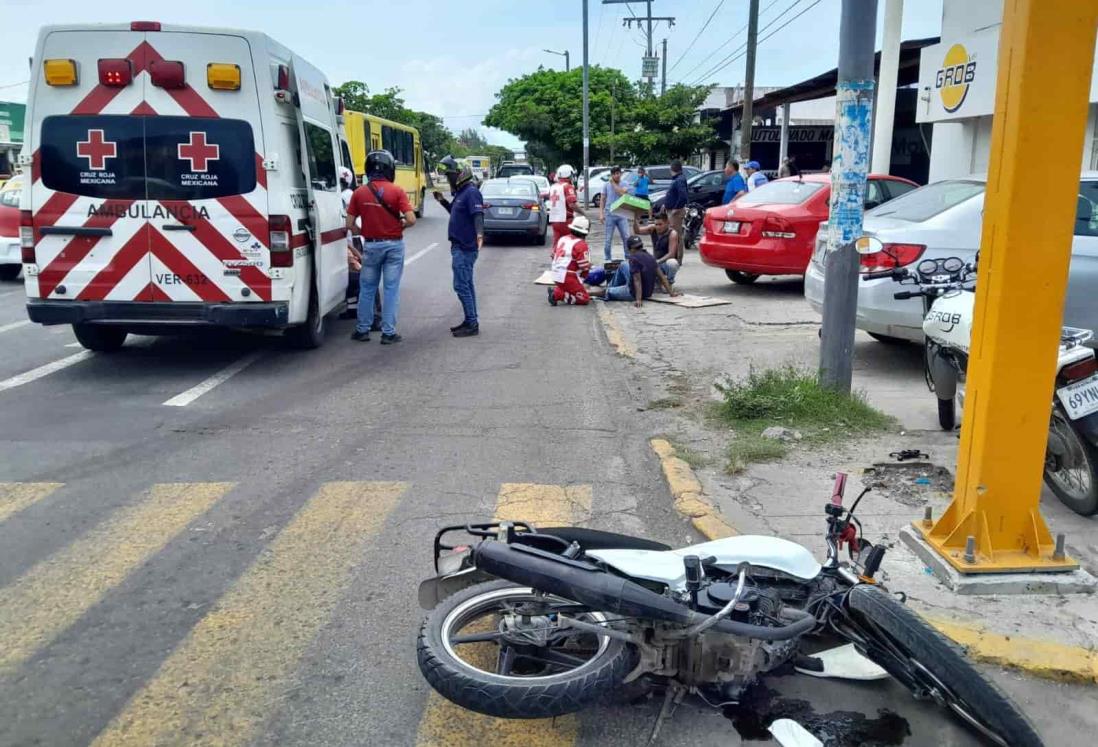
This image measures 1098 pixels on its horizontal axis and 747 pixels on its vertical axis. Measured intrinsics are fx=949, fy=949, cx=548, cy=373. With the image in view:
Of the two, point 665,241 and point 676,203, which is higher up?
point 676,203

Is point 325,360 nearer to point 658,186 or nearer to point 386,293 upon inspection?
point 386,293

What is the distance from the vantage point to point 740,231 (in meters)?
12.6

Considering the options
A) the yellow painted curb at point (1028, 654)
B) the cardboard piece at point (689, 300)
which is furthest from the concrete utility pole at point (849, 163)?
the cardboard piece at point (689, 300)

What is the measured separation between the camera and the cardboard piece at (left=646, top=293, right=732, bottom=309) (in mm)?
12289

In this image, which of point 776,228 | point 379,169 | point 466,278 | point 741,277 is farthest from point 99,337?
point 741,277

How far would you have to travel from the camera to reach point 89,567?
4551 mm

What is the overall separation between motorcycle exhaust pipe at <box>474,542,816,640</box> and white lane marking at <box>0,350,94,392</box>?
21.3ft

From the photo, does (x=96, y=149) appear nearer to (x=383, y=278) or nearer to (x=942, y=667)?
(x=383, y=278)

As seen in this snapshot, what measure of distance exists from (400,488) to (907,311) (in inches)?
180

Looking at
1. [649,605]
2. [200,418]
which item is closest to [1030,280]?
[649,605]

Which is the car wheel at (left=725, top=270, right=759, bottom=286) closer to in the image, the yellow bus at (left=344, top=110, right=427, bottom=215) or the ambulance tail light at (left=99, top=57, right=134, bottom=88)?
the ambulance tail light at (left=99, top=57, right=134, bottom=88)

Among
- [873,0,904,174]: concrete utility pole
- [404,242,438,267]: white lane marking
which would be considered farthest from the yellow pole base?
[873,0,904,174]: concrete utility pole

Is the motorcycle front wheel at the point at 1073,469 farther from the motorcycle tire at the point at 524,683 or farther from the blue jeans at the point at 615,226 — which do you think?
the blue jeans at the point at 615,226

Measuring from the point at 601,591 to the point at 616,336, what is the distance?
7475 mm
